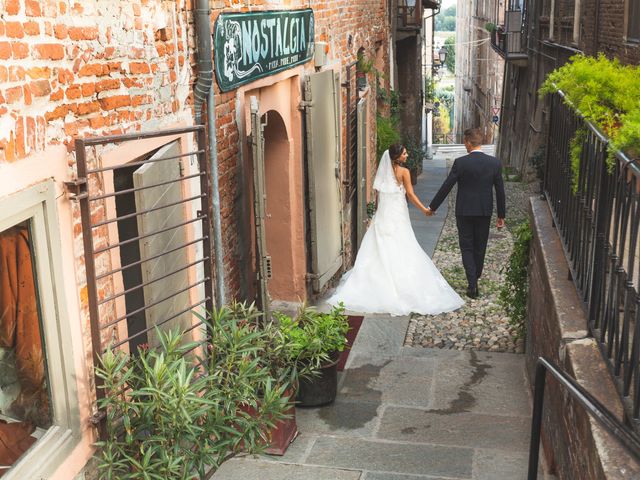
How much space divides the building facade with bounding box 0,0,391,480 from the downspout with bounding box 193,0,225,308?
10 mm

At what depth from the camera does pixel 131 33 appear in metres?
4.56

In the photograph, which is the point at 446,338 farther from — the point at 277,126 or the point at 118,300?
the point at 118,300

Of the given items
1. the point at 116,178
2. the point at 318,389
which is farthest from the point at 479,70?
the point at 116,178

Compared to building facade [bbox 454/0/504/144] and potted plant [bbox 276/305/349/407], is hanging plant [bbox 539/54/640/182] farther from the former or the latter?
building facade [bbox 454/0/504/144]

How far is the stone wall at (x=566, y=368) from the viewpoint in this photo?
3.09 metres

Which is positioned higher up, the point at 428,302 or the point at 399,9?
the point at 399,9

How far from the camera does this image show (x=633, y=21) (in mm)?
10367

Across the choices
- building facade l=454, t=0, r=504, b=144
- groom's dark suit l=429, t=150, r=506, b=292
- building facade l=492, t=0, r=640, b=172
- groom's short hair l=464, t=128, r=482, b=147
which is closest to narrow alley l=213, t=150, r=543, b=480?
groom's dark suit l=429, t=150, r=506, b=292

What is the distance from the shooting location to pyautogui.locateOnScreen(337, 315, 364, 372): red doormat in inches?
293

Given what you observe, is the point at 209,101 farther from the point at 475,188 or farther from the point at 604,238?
the point at 475,188

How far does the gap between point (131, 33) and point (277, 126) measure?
3754 millimetres

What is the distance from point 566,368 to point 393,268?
213 inches

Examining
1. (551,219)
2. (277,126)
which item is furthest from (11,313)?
(277,126)

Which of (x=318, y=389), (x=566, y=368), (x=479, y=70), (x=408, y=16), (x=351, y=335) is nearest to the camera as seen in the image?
(x=566, y=368)
